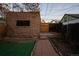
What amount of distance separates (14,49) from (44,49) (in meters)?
0.87

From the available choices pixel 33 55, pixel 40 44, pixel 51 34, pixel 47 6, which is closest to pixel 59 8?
pixel 47 6

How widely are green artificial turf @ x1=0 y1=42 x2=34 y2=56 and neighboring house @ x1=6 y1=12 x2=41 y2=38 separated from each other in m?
0.29

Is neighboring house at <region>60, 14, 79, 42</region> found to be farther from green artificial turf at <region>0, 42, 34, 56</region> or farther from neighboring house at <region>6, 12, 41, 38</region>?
green artificial turf at <region>0, 42, 34, 56</region>

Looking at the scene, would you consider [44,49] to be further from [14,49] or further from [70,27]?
[70,27]

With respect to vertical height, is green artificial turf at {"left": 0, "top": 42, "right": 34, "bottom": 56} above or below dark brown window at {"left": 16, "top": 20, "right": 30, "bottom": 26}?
below

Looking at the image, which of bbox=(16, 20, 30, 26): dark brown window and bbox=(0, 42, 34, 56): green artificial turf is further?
bbox=(16, 20, 30, 26): dark brown window

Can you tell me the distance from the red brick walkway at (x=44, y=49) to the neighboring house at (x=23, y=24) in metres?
0.29

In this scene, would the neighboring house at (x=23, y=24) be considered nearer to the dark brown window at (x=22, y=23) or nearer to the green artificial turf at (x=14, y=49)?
the dark brown window at (x=22, y=23)

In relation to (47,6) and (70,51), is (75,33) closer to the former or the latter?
(70,51)

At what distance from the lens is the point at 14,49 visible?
5262mm

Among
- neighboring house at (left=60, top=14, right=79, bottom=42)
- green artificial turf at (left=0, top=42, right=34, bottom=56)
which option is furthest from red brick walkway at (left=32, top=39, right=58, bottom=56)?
neighboring house at (left=60, top=14, right=79, bottom=42)

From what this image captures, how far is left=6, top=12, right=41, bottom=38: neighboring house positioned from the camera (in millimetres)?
5160

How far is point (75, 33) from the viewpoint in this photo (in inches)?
206

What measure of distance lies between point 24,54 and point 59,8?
1646 millimetres
